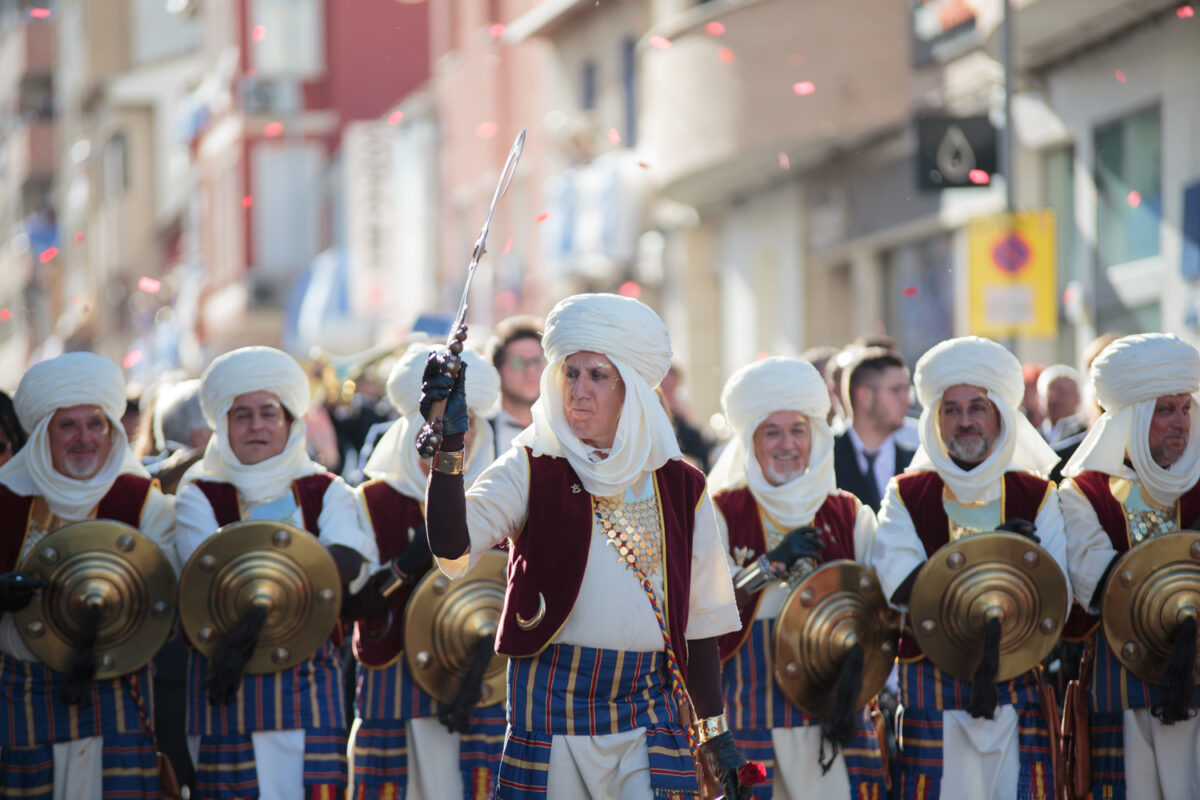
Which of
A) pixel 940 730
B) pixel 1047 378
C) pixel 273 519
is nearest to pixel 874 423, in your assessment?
pixel 940 730

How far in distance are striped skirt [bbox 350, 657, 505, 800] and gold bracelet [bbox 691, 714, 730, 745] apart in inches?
62.6

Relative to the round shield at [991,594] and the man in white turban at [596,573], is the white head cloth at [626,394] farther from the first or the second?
the round shield at [991,594]

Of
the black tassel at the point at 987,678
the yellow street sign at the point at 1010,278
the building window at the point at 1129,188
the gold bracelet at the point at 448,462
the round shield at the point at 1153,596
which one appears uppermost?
the building window at the point at 1129,188

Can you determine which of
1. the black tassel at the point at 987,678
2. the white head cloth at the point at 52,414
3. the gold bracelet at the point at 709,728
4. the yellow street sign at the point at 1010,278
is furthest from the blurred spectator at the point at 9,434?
the yellow street sign at the point at 1010,278

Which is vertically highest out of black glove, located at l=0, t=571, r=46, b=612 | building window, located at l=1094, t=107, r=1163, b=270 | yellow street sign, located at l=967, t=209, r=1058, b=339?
building window, located at l=1094, t=107, r=1163, b=270

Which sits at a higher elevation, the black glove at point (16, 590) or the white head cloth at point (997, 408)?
the white head cloth at point (997, 408)

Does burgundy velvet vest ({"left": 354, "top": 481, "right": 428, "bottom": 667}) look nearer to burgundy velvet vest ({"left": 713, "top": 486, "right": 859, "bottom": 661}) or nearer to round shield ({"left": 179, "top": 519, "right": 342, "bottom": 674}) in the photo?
round shield ({"left": 179, "top": 519, "right": 342, "bottom": 674})

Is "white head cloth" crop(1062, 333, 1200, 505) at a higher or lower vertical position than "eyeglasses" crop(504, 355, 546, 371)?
lower

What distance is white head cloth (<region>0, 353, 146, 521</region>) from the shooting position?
21.0ft

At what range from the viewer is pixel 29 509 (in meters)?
6.41

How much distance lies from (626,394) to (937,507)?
1640 mm

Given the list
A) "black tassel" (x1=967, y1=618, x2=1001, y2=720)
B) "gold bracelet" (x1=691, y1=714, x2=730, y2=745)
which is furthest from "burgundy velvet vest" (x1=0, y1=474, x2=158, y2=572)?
"black tassel" (x1=967, y1=618, x2=1001, y2=720)

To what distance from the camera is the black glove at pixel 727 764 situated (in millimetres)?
4961

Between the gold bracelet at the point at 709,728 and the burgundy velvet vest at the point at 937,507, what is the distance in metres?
1.27
